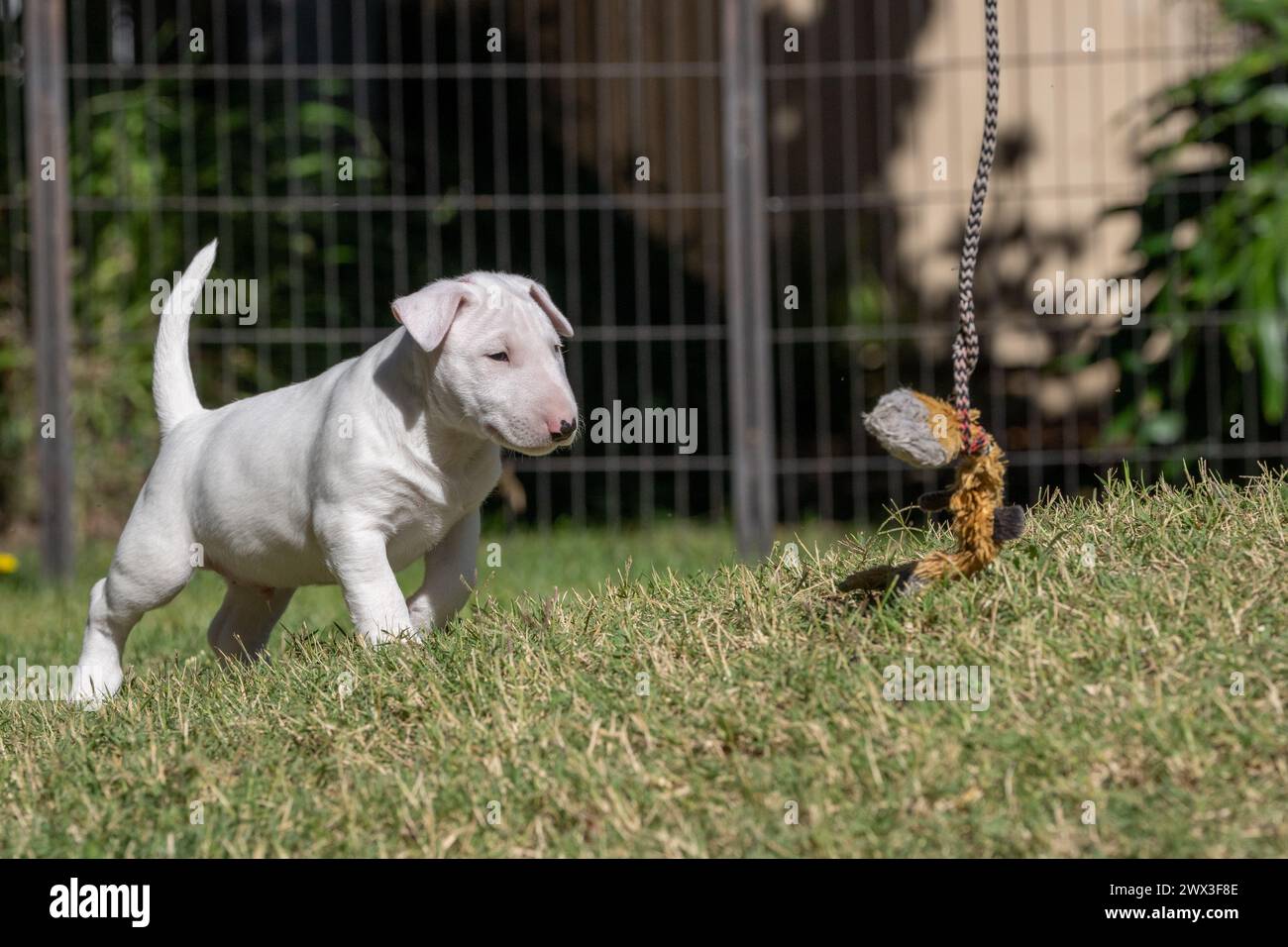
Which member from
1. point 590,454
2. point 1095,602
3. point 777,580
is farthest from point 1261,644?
point 590,454

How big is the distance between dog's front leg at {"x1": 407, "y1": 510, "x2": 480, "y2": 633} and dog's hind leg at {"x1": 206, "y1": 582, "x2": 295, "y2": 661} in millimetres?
641

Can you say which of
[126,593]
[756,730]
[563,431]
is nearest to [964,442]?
[756,730]

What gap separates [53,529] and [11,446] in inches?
55.5

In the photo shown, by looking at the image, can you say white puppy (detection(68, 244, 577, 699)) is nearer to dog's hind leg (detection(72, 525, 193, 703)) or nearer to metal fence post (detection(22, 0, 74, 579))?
dog's hind leg (detection(72, 525, 193, 703))

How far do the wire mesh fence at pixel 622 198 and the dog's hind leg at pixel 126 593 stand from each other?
3177 millimetres

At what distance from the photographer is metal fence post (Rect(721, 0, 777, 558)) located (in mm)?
7109

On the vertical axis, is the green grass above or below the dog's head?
below

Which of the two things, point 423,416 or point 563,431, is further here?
point 423,416

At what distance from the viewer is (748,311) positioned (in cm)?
715

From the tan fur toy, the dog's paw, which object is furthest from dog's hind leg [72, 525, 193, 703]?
the tan fur toy

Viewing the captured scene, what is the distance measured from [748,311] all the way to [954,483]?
12.6 ft

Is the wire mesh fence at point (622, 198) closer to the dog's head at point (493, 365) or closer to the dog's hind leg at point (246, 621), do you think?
the dog's hind leg at point (246, 621)

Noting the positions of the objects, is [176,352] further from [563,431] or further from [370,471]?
[563,431]

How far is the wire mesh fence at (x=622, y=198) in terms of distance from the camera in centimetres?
795
